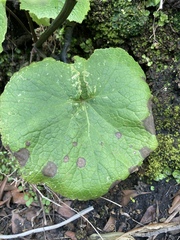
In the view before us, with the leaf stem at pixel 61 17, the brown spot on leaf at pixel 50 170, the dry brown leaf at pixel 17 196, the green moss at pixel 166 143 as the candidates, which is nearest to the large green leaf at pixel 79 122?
the brown spot on leaf at pixel 50 170

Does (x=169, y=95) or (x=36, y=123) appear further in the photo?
(x=169, y=95)

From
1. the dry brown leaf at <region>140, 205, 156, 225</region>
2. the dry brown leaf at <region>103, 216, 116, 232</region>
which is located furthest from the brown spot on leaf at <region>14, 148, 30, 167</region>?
the dry brown leaf at <region>140, 205, 156, 225</region>

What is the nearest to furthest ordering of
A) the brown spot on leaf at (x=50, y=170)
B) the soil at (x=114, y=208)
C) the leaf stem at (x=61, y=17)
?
the leaf stem at (x=61, y=17) < the brown spot on leaf at (x=50, y=170) < the soil at (x=114, y=208)

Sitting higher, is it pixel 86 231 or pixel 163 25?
pixel 163 25

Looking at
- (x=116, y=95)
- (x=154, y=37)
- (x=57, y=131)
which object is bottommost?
(x=57, y=131)

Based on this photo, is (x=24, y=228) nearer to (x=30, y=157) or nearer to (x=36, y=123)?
(x=30, y=157)

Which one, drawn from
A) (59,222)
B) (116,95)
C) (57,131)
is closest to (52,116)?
(57,131)

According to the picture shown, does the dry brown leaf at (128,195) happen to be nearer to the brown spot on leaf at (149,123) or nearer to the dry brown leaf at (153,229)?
the dry brown leaf at (153,229)
